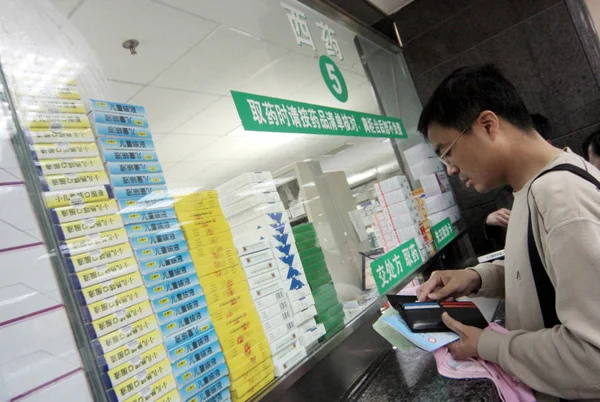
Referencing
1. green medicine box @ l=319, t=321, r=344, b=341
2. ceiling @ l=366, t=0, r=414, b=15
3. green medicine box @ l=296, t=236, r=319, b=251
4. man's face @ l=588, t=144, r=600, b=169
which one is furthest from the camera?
ceiling @ l=366, t=0, r=414, b=15

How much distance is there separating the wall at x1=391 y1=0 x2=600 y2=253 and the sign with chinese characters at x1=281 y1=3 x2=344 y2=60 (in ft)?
4.69

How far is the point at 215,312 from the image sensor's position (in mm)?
1221

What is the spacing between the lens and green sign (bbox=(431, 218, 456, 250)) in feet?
9.70

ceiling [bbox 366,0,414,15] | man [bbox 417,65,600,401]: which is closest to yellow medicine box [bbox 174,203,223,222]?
man [bbox 417,65,600,401]

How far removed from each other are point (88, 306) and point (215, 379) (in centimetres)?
44

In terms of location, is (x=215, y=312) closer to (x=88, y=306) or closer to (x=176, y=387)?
(x=176, y=387)

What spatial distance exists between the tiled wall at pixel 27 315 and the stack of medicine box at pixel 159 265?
0.57 feet

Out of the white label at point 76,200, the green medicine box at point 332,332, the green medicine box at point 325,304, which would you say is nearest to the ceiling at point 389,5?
the green medicine box at point 325,304

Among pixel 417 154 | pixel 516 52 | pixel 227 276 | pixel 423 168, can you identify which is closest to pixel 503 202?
pixel 423 168

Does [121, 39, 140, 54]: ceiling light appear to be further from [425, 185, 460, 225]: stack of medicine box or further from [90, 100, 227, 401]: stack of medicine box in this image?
[425, 185, 460, 225]: stack of medicine box

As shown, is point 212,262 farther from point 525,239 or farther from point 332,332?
point 525,239

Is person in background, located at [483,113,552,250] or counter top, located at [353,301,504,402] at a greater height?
person in background, located at [483,113,552,250]

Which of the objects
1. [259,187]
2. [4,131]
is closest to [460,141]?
[259,187]

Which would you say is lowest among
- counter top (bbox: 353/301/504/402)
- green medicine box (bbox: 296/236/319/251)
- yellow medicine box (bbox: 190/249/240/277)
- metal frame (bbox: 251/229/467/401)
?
counter top (bbox: 353/301/504/402)
